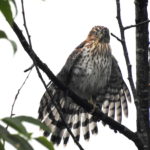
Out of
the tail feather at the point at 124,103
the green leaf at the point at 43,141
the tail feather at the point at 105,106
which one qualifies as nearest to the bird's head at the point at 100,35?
the tail feather at the point at 124,103

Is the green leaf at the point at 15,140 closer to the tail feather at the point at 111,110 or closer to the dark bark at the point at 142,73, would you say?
the dark bark at the point at 142,73

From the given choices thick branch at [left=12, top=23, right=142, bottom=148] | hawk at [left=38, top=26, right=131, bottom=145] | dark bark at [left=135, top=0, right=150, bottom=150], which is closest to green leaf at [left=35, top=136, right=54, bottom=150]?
thick branch at [left=12, top=23, right=142, bottom=148]

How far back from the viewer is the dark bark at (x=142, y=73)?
133 inches

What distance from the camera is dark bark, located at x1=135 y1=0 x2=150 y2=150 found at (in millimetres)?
3375

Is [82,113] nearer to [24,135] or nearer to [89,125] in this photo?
[89,125]

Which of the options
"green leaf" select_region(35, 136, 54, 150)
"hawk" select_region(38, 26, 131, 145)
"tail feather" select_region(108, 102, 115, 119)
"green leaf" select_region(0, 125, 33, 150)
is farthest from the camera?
"tail feather" select_region(108, 102, 115, 119)

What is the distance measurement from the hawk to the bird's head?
1.13 ft

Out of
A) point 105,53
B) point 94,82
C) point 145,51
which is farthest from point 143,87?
point 105,53

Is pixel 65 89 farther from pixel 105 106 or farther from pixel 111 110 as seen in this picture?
pixel 105 106

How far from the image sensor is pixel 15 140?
5.03 ft

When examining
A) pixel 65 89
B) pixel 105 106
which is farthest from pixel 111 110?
pixel 65 89

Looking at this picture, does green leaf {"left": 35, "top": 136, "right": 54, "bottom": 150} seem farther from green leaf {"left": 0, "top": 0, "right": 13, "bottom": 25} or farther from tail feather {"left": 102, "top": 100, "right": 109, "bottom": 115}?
tail feather {"left": 102, "top": 100, "right": 109, "bottom": 115}

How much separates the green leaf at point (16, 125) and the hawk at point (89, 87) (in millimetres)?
3962

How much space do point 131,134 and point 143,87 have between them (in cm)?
38
